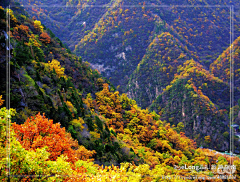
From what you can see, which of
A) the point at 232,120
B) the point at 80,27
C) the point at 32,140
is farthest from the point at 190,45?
the point at 32,140

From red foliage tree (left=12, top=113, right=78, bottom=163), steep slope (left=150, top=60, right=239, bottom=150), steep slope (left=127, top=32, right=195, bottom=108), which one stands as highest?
steep slope (left=127, top=32, right=195, bottom=108)

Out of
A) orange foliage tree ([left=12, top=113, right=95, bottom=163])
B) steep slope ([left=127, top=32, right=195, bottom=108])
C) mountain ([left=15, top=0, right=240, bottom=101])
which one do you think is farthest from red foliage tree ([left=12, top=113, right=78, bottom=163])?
mountain ([left=15, top=0, right=240, bottom=101])

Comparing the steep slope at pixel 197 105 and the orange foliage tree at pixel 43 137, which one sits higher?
the steep slope at pixel 197 105

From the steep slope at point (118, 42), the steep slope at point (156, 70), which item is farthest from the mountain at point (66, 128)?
the steep slope at point (118, 42)

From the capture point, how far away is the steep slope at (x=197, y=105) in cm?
7938

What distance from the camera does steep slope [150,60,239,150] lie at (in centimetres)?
7938

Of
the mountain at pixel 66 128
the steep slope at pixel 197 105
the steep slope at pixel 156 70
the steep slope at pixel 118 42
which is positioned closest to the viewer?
the mountain at pixel 66 128

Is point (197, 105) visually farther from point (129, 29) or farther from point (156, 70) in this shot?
point (129, 29)

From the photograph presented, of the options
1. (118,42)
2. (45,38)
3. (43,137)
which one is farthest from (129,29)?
(43,137)

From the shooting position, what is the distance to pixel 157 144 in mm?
40156

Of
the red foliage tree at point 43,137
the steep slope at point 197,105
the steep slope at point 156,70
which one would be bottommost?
the red foliage tree at point 43,137

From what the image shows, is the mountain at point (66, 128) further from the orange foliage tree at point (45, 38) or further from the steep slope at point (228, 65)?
the steep slope at point (228, 65)

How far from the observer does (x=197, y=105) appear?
83625mm

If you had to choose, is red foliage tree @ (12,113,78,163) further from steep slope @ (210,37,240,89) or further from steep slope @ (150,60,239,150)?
steep slope @ (210,37,240,89)
